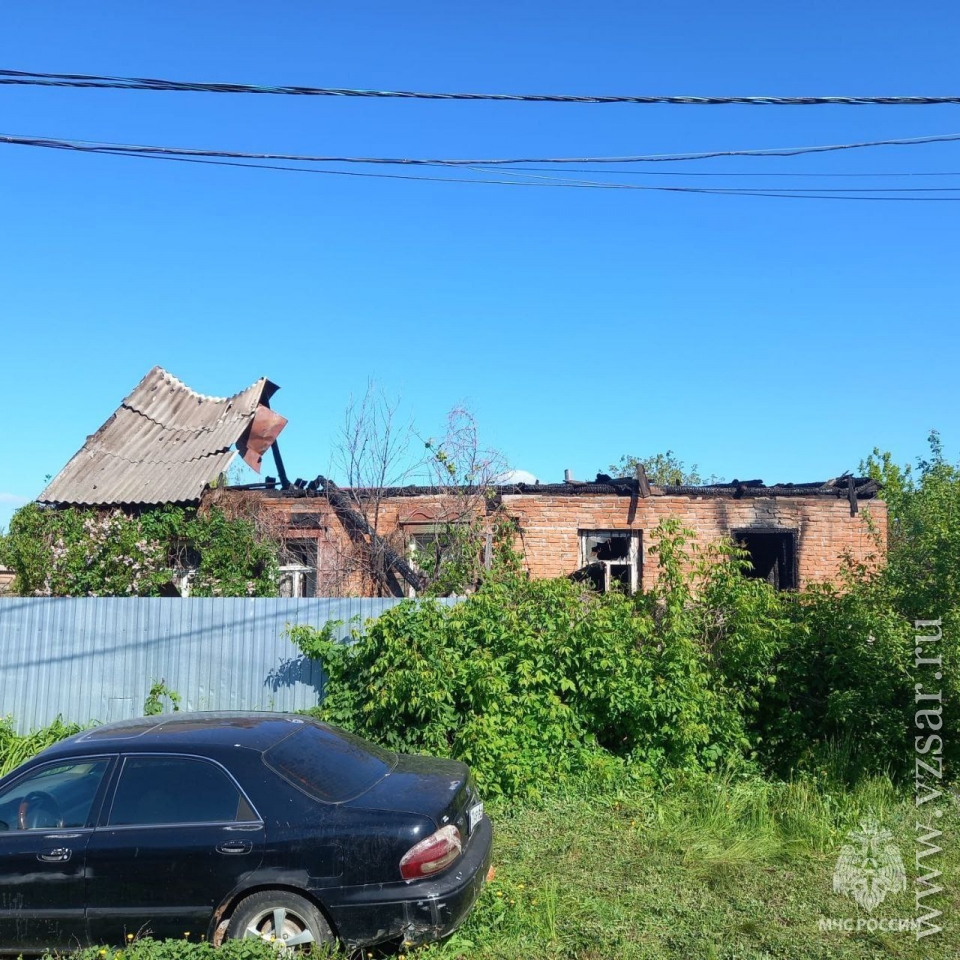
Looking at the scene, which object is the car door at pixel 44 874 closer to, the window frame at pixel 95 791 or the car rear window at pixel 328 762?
the window frame at pixel 95 791

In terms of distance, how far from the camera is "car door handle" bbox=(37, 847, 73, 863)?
4.65m

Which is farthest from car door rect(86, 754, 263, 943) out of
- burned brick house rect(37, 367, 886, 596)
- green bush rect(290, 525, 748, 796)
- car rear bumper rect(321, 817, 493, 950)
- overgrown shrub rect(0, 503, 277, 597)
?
burned brick house rect(37, 367, 886, 596)

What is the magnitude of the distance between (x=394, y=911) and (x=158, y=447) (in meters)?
10.9

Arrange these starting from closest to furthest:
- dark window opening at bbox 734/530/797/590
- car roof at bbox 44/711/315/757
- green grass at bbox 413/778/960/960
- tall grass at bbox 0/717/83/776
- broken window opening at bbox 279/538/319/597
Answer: green grass at bbox 413/778/960/960, car roof at bbox 44/711/315/757, tall grass at bbox 0/717/83/776, broken window opening at bbox 279/538/319/597, dark window opening at bbox 734/530/797/590

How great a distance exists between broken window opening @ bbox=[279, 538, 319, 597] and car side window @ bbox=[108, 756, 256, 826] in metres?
8.31

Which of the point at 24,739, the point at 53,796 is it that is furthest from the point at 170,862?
the point at 24,739

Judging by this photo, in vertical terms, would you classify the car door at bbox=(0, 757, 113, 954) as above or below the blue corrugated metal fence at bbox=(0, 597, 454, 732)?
below

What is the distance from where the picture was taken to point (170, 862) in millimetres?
4562

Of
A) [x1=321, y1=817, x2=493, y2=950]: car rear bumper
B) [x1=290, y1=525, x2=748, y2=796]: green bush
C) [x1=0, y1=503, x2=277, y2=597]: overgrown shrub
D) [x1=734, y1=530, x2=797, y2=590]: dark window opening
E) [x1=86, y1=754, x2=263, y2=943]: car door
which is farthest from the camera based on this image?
[x1=734, y1=530, x2=797, y2=590]: dark window opening

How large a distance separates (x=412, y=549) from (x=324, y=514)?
1.60 m

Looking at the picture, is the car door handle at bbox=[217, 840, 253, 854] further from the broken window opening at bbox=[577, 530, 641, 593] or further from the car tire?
the broken window opening at bbox=[577, 530, 641, 593]

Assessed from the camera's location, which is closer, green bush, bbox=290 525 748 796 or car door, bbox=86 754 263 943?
car door, bbox=86 754 263 943

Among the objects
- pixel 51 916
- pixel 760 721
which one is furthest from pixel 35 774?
pixel 760 721

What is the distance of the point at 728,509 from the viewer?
13625 millimetres
